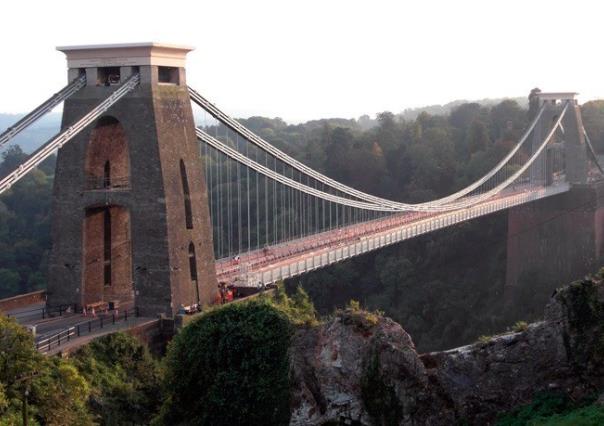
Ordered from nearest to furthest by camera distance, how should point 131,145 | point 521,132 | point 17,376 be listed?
point 17,376 < point 131,145 < point 521,132

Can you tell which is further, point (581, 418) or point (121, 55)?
point (121, 55)

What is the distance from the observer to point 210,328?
13438 millimetres

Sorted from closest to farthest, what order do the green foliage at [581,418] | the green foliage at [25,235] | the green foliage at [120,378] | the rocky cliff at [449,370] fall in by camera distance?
the green foliage at [581,418] < the rocky cliff at [449,370] < the green foliage at [120,378] < the green foliage at [25,235]

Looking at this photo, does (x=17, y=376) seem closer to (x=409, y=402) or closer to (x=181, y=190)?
(x=409, y=402)

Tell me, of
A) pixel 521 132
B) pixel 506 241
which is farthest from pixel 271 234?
pixel 521 132

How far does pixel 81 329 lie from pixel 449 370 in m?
9.27

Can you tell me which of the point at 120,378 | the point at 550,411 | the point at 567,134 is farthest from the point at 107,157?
the point at 567,134

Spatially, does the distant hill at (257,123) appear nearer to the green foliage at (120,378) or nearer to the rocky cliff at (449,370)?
the green foliage at (120,378)

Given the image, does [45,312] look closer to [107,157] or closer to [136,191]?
[136,191]

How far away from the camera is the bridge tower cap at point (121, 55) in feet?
63.2

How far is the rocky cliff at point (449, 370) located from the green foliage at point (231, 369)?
617 millimetres

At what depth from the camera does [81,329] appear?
18.1m

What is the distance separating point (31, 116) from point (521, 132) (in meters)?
37.9

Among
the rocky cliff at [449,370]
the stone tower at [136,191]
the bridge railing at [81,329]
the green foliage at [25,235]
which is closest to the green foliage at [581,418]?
the rocky cliff at [449,370]
